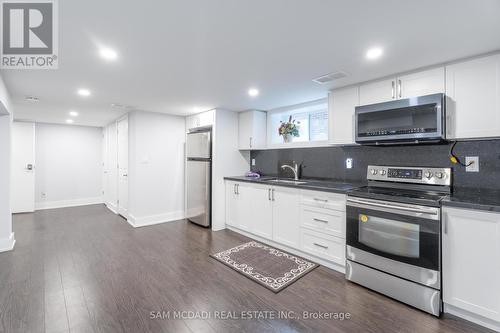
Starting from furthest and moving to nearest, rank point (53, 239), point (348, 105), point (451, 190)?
point (53, 239) < point (348, 105) < point (451, 190)

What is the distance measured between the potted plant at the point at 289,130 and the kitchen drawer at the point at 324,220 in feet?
4.51

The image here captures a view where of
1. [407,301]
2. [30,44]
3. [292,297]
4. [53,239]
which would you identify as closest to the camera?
[30,44]

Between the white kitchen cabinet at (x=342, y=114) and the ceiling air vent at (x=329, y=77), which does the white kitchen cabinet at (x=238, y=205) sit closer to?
the white kitchen cabinet at (x=342, y=114)

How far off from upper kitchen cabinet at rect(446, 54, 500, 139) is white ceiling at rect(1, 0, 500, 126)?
0.14 meters

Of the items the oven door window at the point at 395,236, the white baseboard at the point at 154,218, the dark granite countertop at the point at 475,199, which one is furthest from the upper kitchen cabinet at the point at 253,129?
the dark granite countertop at the point at 475,199

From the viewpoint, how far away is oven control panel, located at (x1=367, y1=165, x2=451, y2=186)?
2.34 metres

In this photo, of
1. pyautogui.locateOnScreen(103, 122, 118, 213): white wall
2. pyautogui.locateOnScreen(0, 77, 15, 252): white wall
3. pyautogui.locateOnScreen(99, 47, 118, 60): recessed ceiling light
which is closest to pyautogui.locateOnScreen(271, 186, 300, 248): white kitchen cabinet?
pyautogui.locateOnScreen(99, 47, 118, 60): recessed ceiling light

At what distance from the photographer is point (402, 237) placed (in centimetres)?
208

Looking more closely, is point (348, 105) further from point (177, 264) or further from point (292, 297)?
point (177, 264)

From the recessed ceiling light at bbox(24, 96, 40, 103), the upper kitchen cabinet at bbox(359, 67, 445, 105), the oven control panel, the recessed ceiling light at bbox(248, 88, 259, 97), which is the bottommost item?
the oven control panel

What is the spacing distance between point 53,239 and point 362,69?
5006mm

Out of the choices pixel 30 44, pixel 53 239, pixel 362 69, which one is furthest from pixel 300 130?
pixel 53 239

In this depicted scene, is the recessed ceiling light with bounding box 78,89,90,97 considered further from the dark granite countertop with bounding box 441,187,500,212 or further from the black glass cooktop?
the dark granite countertop with bounding box 441,187,500,212

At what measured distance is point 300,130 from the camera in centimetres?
385
